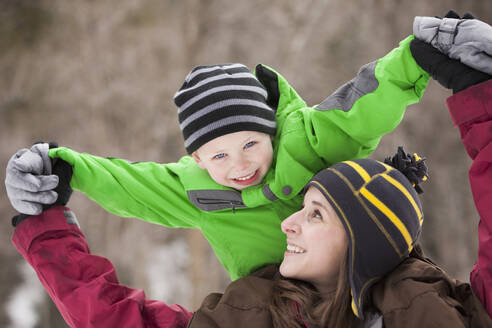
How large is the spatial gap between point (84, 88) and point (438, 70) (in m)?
2.64

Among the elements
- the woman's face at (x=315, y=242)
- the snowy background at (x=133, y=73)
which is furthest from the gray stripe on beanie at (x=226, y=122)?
the snowy background at (x=133, y=73)

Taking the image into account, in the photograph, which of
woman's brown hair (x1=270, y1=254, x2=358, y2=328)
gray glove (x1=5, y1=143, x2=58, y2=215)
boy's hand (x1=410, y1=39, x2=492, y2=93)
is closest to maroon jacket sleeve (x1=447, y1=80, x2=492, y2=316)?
boy's hand (x1=410, y1=39, x2=492, y2=93)

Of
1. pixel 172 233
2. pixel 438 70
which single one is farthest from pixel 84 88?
pixel 438 70

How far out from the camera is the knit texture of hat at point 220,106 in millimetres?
1195

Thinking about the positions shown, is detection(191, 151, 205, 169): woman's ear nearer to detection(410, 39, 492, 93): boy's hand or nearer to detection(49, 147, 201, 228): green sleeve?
detection(49, 147, 201, 228): green sleeve

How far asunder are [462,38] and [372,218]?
0.40m

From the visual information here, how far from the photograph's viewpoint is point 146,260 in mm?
3219

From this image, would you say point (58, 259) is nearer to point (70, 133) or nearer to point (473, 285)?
point (473, 285)

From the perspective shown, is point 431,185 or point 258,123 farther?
point 431,185

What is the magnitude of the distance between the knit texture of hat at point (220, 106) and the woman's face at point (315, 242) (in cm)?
25

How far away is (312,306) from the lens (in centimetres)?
108

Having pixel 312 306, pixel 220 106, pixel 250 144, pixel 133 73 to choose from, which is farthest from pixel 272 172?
pixel 133 73

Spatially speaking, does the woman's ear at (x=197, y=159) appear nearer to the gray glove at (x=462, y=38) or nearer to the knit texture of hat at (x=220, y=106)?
the knit texture of hat at (x=220, y=106)

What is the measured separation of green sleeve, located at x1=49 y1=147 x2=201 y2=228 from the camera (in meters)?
1.31
